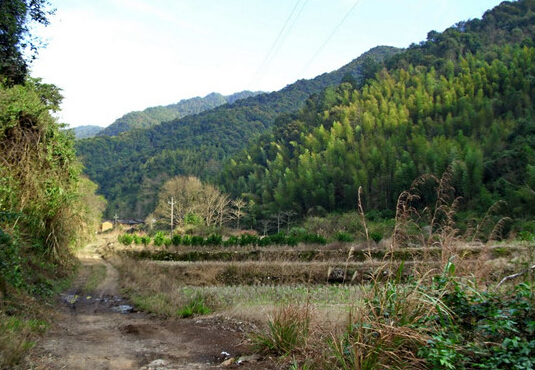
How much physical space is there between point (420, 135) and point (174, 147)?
75824 millimetres

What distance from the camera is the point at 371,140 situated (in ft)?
167

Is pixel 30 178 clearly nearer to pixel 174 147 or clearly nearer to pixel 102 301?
pixel 102 301

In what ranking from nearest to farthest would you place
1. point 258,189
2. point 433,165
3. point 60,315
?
1. point 60,315
2. point 433,165
3. point 258,189

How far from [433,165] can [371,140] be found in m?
15.0

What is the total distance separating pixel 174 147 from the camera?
105m

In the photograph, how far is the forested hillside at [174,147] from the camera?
280 feet

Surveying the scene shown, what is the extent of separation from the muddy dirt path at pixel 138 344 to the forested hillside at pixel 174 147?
74.5 metres

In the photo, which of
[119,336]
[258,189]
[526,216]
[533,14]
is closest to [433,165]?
[526,216]

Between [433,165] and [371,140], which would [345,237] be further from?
[371,140]

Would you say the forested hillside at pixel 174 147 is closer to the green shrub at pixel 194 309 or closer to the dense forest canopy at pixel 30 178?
the dense forest canopy at pixel 30 178

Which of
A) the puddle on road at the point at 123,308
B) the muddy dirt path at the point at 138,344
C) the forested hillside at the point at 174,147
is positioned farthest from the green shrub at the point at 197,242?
the forested hillside at the point at 174,147

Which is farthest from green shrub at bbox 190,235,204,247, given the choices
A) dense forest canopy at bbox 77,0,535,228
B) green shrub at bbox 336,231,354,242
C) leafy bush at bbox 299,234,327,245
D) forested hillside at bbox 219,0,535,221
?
forested hillside at bbox 219,0,535,221

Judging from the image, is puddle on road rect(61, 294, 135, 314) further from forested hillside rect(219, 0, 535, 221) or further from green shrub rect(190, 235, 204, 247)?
forested hillside rect(219, 0, 535, 221)

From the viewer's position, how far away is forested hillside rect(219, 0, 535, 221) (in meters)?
35.5
